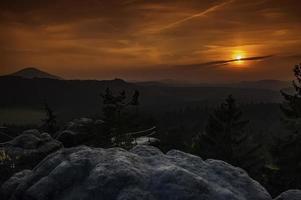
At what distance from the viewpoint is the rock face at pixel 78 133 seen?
4094 cm

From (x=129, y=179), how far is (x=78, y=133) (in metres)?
34.7

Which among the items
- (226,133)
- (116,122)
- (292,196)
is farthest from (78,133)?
(292,196)

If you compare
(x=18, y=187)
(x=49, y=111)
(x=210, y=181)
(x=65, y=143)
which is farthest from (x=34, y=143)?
(x=49, y=111)

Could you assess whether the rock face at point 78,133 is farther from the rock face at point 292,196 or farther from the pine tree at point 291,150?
the rock face at point 292,196

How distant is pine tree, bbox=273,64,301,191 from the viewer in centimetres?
3648

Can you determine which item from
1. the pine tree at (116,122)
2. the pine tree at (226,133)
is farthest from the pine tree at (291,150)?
the pine tree at (116,122)

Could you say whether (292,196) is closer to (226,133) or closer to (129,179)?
(129,179)

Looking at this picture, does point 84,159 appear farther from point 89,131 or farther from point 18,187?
point 89,131

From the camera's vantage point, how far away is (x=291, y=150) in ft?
123

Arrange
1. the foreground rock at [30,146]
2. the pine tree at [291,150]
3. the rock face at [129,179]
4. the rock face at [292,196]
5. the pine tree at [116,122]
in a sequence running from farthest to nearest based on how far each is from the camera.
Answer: the pine tree at [291,150] → the pine tree at [116,122] → the foreground rock at [30,146] → the rock face at [292,196] → the rock face at [129,179]

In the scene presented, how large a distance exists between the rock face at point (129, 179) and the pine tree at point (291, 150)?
28.8 metres

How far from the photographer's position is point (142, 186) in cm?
780

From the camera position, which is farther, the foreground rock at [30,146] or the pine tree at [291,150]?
the pine tree at [291,150]

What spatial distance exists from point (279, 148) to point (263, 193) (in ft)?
102
